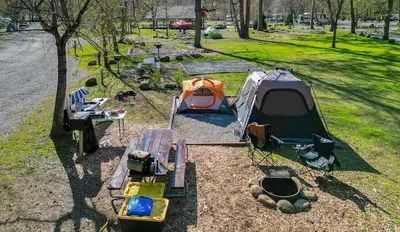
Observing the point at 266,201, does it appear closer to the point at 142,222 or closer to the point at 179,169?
the point at 179,169

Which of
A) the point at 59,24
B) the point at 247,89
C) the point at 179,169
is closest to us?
the point at 179,169

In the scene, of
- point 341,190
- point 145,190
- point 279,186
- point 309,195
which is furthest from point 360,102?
point 145,190

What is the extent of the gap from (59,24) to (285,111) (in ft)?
21.1

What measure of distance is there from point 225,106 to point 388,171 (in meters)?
5.58

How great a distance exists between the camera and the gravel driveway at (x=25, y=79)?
440 inches

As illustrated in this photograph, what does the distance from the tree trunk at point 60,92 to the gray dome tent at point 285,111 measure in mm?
5015

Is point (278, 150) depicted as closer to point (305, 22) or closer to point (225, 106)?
point (225, 106)

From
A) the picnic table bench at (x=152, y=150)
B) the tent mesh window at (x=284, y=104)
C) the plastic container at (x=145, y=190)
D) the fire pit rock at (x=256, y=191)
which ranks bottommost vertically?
the fire pit rock at (x=256, y=191)

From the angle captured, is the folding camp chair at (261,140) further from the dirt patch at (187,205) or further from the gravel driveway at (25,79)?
the gravel driveway at (25,79)

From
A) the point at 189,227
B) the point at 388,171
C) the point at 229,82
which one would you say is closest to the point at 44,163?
the point at 189,227

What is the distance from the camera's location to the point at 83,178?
22.9 ft

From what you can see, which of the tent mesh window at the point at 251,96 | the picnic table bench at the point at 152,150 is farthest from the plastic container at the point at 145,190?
the tent mesh window at the point at 251,96

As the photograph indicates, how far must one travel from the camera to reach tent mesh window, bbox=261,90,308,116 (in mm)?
9047

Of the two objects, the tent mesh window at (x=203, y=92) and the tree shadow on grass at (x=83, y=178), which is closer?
the tree shadow on grass at (x=83, y=178)
